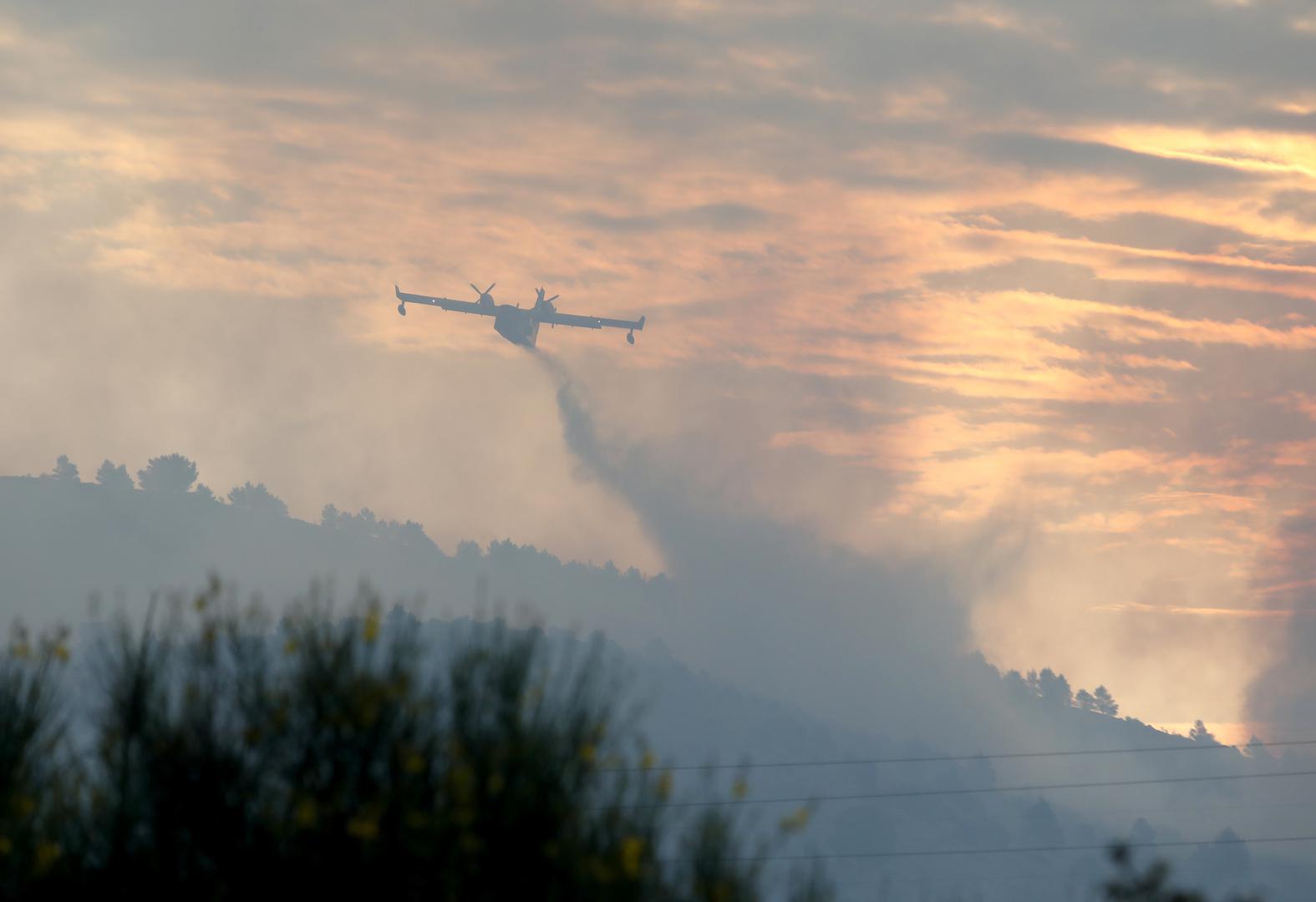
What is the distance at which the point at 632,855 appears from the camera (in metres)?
19.8

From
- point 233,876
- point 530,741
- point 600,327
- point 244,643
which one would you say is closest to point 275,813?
point 233,876

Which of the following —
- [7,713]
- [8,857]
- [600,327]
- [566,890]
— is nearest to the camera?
[566,890]

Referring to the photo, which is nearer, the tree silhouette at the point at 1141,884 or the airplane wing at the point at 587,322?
the tree silhouette at the point at 1141,884

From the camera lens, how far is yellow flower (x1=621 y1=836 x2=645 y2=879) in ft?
65.0

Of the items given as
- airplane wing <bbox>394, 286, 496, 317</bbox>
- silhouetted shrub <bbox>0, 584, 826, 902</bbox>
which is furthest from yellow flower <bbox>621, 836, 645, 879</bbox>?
airplane wing <bbox>394, 286, 496, 317</bbox>

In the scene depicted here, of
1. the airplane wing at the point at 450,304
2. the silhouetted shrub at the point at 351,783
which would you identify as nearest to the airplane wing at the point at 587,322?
the airplane wing at the point at 450,304

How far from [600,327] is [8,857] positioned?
130 m

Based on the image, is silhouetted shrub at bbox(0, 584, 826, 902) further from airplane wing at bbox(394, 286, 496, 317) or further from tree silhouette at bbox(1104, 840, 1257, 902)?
airplane wing at bbox(394, 286, 496, 317)

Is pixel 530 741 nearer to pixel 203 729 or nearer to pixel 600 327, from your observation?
pixel 203 729

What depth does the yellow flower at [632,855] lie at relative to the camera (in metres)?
19.8

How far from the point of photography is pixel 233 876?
22891mm

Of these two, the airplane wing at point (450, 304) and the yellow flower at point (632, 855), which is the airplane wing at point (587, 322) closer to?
the airplane wing at point (450, 304)

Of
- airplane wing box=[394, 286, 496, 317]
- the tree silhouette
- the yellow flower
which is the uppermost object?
airplane wing box=[394, 286, 496, 317]

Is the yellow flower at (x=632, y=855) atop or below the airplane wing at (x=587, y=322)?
below
